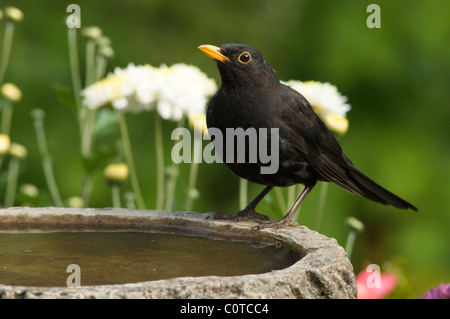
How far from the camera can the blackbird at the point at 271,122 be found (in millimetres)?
3123

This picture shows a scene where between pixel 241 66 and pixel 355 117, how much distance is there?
2665mm

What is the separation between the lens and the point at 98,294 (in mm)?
1880

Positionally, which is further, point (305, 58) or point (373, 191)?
point (305, 58)

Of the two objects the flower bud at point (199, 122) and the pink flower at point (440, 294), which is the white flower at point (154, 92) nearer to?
the flower bud at point (199, 122)

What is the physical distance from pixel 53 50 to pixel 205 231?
12.1 feet

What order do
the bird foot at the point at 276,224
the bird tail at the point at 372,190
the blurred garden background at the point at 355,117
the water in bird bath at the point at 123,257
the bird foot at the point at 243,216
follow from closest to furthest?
the water in bird bath at the point at 123,257 < the bird foot at the point at 276,224 < the bird foot at the point at 243,216 < the bird tail at the point at 372,190 < the blurred garden background at the point at 355,117

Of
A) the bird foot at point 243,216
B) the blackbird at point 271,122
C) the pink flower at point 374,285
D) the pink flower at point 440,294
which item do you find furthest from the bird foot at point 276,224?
the pink flower at point 440,294

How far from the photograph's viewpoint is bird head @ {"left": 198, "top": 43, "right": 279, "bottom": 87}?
3264 millimetres

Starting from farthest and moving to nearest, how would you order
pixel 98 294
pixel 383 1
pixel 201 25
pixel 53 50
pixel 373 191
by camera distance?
pixel 201 25 → pixel 53 50 → pixel 383 1 → pixel 373 191 → pixel 98 294

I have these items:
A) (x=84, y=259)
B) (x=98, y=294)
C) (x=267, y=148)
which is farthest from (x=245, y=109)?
(x=98, y=294)

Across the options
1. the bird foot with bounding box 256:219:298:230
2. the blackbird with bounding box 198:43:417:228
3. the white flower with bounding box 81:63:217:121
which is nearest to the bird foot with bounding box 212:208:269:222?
the blackbird with bounding box 198:43:417:228

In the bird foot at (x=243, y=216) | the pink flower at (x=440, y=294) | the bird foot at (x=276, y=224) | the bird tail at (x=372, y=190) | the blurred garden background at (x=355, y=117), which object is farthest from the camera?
the blurred garden background at (x=355, y=117)

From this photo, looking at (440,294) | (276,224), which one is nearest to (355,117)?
(276,224)

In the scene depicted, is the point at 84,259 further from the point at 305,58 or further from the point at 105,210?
the point at 305,58
